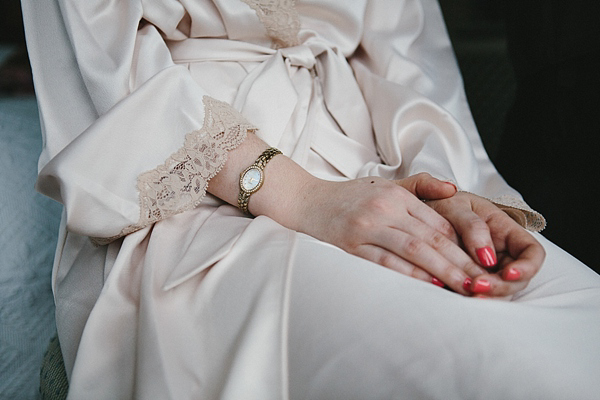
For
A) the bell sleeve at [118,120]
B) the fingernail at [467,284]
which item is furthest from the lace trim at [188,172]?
the fingernail at [467,284]

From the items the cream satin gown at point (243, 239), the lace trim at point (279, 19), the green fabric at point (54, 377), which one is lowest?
the green fabric at point (54, 377)

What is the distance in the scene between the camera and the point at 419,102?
0.95 meters

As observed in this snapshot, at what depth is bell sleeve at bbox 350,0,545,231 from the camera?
913 millimetres

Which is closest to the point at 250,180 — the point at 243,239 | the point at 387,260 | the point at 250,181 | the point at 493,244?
the point at 250,181

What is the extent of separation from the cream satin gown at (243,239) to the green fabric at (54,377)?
0.07m

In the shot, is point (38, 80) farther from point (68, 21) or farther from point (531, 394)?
point (531, 394)

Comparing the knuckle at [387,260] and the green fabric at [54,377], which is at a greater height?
the knuckle at [387,260]

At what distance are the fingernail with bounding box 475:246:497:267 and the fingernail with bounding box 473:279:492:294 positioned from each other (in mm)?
47

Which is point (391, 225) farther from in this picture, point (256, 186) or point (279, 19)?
point (279, 19)

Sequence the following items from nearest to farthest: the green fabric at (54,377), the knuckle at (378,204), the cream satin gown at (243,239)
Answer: the cream satin gown at (243,239) → the knuckle at (378,204) → the green fabric at (54,377)

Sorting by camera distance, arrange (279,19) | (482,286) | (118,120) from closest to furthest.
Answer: (482,286) → (118,120) → (279,19)

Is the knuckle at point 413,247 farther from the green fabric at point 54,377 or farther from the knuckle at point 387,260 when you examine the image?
the green fabric at point 54,377

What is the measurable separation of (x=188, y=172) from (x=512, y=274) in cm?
41

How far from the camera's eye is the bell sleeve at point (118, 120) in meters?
0.68
